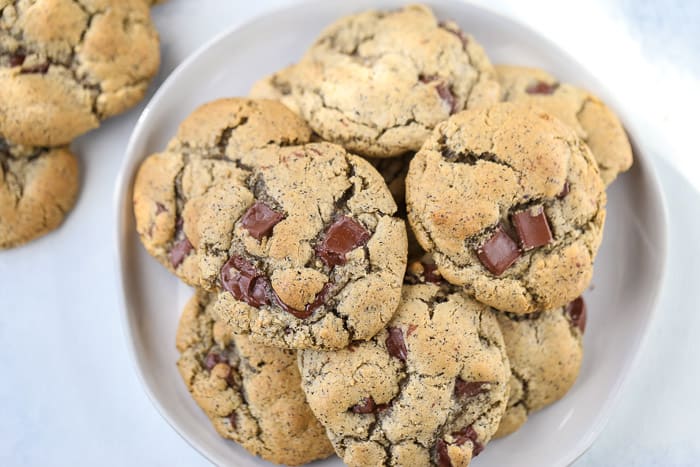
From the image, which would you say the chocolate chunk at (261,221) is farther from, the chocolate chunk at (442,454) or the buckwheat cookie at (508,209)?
the chocolate chunk at (442,454)

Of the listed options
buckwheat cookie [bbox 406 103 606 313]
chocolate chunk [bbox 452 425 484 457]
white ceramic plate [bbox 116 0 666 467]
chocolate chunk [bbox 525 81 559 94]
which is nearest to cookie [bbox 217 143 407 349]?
buckwheat cookie [bbox 406 103 606 313]

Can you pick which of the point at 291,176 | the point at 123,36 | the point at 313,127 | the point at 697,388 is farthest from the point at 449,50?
the point at 697,388

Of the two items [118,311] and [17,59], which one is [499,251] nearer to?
[118,311]

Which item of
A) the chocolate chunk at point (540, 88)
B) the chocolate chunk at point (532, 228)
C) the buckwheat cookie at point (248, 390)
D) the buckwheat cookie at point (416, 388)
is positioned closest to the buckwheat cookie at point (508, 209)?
the chocolate chunk at point (532, 228)

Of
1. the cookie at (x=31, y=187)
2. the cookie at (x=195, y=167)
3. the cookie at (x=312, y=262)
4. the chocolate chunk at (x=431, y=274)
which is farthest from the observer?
the cookie at (x=31, y=187)

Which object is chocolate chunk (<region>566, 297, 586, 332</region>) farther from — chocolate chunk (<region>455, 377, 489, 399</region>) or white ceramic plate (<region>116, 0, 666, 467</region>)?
chocolate chunk (<region>455, 377, 489, 399</region>)
